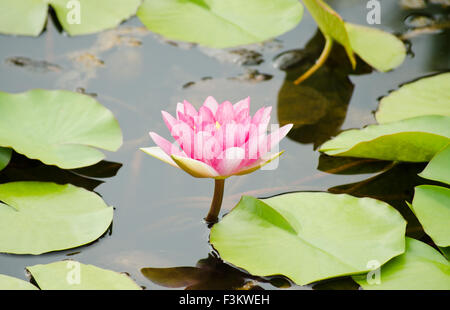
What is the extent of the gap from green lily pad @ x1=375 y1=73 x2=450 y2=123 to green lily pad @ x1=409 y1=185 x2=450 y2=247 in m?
0.46

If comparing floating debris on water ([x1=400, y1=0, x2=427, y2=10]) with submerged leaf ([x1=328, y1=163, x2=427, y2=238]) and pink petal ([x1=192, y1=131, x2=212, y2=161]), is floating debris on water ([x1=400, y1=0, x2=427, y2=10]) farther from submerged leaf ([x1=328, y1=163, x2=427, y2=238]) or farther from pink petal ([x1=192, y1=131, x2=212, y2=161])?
pink petal ([x1=192, y1=131, x2=212, y2=161])

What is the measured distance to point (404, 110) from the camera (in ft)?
6.49

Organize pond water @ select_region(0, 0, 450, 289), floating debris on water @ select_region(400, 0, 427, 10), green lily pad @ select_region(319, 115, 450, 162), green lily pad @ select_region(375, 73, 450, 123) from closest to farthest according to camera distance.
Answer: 1. pond water @ select_region(0, 0, 450, 289)
2. green lily pad @ select_region(319, 115, 450, 162)
3. green lily pad @ select_region(375, 73, 450, 123)
4. floating debris on water @ select_region(400, 0, 427, 10)

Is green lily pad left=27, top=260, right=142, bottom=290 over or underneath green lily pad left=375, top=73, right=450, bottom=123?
underneath

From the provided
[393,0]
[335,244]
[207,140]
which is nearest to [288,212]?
[335,244]

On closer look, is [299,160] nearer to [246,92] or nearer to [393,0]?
[246,92]

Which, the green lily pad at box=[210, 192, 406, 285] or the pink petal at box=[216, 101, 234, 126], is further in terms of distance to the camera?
the pink petal at box=[216, 101, 234, 126]

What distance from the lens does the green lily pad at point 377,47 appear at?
2.27 metres

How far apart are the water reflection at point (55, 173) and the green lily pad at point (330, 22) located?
1006mm

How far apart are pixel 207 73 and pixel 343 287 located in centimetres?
118

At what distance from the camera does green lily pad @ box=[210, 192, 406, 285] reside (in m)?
1.39

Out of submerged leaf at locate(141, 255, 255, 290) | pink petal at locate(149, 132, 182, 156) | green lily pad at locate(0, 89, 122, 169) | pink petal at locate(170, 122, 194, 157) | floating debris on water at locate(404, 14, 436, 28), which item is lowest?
submerged leaf at locate(141, 255, 255, 290)
